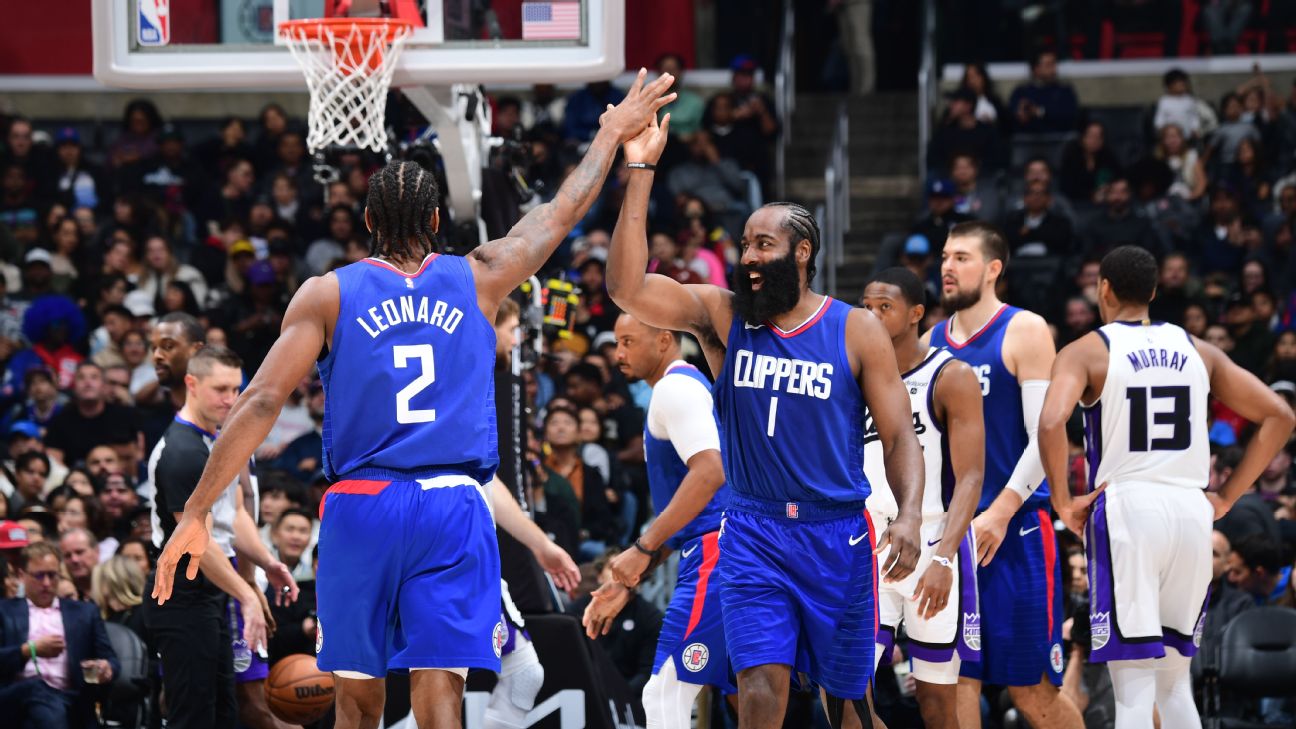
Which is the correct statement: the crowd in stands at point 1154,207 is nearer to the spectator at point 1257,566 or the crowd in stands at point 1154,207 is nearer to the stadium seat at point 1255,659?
the spectator at point 1257,566

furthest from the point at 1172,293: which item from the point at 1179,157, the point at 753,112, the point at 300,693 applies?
the point at 300,693

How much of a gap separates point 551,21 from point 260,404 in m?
3.61

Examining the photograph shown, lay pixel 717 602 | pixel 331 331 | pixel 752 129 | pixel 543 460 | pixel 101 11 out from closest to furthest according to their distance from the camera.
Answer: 1. pixel 331 331
2. pixel 717 602
3. pixel 101 11
4. pixel 543 460
5. pixel 752 129

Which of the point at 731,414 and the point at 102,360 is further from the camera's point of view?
the point at 102,360

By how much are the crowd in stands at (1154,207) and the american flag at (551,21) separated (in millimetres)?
4864

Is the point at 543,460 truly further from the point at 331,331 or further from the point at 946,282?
the point at 331,331

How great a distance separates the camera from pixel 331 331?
5961mm

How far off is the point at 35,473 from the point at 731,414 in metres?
7.59

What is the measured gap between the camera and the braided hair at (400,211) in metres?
6.11

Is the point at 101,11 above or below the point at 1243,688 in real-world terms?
above

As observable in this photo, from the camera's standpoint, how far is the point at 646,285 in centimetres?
636

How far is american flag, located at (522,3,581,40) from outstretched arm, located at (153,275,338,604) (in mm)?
3207

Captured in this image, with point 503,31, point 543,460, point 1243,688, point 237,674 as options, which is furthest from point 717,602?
point 543,460

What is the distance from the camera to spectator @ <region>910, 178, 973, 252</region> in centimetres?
1569
